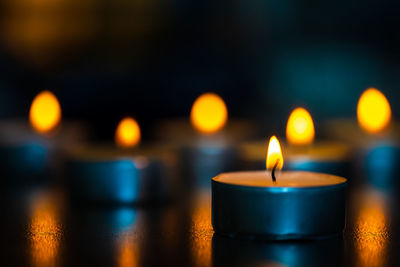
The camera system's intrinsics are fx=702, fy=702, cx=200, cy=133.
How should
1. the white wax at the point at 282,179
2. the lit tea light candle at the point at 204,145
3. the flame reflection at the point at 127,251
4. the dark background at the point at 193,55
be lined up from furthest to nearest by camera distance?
1. the dark background at the point at 193,55
2. the lit tea light candle at the point at 204,145
3. the white wax at the point at 282,179
4. the flame reflection at the point at 127,251

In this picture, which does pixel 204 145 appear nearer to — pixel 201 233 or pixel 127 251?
pixel 201 233

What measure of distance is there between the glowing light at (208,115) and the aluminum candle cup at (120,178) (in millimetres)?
470

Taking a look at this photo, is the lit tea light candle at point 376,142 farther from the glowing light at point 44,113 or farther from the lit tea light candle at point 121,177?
the glowing light at point 44,113

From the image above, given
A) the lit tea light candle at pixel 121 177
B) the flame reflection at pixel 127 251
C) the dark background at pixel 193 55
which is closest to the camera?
the flame reflection at pixel 127 251

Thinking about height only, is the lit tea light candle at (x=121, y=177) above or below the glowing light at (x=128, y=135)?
below

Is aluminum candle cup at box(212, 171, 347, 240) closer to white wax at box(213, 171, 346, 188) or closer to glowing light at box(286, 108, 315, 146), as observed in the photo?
white wax at box(213, 171, 346, 188)

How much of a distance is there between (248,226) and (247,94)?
69.2 inches

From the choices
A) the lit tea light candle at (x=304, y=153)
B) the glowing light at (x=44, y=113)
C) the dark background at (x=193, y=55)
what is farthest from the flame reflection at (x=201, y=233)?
the dark background at (x=193, y=55)

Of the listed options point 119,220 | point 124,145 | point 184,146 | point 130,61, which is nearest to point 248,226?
point 119,220

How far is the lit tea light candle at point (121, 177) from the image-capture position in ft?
4.19

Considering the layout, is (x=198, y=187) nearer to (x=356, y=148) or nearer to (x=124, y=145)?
(x=124, y=145)

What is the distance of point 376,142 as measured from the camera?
1649 millimetres

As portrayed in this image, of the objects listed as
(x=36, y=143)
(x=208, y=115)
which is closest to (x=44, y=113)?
(x=36, y=143)

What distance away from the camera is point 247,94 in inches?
106
